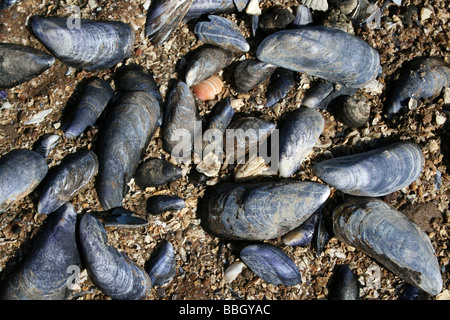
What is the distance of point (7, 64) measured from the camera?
3404 millimetres

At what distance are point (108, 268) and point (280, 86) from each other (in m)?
2.11

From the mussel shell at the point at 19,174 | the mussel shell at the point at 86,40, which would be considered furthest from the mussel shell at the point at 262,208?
the mussel shell at the point at 86,40

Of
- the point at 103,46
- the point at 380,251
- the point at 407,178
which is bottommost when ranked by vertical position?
the point at 380,251

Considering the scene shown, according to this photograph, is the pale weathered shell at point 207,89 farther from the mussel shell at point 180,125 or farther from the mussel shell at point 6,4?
the mussel shell at point 6,4

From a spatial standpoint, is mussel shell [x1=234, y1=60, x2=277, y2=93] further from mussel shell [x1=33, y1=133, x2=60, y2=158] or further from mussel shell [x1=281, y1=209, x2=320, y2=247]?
mussel shell [x1=33, y1=133, x2=60, y2=158]

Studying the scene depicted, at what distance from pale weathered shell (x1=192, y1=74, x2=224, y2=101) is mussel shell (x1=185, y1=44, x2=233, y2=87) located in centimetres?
4

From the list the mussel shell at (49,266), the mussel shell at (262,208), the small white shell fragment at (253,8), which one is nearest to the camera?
the mussel shell at (49,266)

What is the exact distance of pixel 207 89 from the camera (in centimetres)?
362

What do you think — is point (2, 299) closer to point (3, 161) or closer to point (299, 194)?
point (3, 161)

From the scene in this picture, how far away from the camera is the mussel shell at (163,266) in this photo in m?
3.13

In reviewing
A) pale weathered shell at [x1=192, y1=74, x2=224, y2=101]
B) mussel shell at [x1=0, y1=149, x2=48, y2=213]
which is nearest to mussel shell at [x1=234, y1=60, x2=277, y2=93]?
pale weathered shell at [x1=192, y1=74, x2=224, y2=101]

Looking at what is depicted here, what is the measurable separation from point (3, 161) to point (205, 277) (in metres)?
1.87

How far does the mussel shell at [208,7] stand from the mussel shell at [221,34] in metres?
0.09
